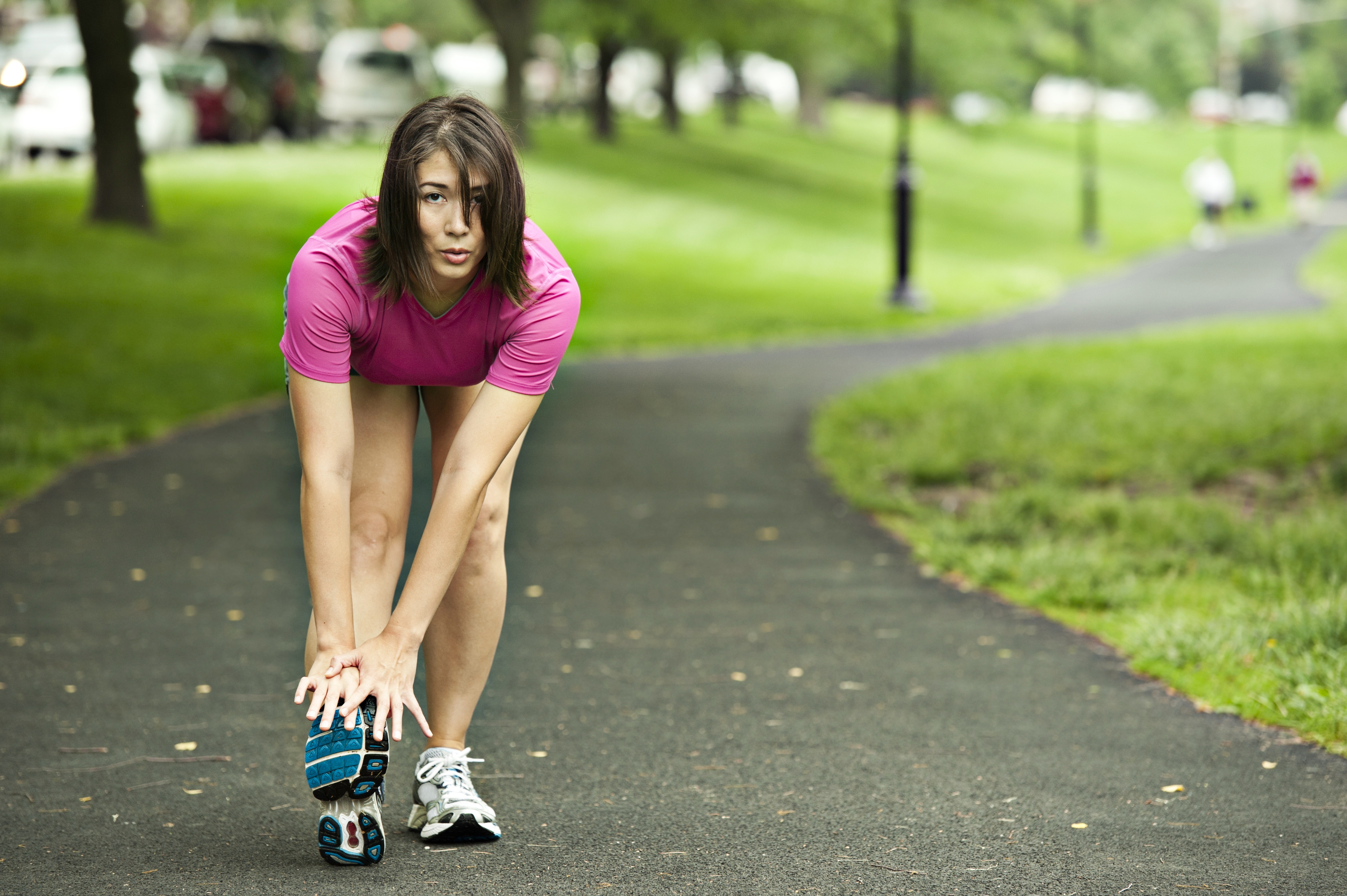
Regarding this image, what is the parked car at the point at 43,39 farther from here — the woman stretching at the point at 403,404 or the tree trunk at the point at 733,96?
the woman stretching at the point at 403,404

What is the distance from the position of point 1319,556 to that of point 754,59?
5412cm

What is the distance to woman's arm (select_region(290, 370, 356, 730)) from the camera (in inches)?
116

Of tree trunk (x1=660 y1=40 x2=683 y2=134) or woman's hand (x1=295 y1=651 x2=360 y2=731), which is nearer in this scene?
woman's hand (x1=295 y1=651 x2=360 y2=731)

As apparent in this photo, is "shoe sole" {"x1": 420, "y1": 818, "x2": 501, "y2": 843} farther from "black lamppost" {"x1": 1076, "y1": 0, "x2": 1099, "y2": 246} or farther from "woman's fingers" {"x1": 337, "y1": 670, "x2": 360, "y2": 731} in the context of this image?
"black lamppost" {"x1": 1076, "y1": 0, "x2": 1099, "y2": 246}

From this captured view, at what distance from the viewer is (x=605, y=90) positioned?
33562 millimetres

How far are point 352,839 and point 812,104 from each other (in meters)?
48.1

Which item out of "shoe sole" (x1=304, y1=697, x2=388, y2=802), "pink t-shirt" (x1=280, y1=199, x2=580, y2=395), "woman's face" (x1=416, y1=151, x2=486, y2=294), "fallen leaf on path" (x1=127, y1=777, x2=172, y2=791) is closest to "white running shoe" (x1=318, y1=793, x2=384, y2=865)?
"shoe sole" (x1=304, y1=697, x2=388, y2=802)

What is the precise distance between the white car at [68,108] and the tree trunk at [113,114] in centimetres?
324

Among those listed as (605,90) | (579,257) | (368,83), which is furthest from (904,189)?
(605,90)

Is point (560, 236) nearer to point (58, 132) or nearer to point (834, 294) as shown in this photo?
point (834, 294)

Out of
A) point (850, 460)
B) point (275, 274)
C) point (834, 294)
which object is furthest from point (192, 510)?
point (834, 294)

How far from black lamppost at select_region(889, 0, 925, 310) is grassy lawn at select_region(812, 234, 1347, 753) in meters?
5.55

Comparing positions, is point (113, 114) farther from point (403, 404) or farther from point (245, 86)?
point (403, 404)

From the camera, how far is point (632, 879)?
3086 millimetres
